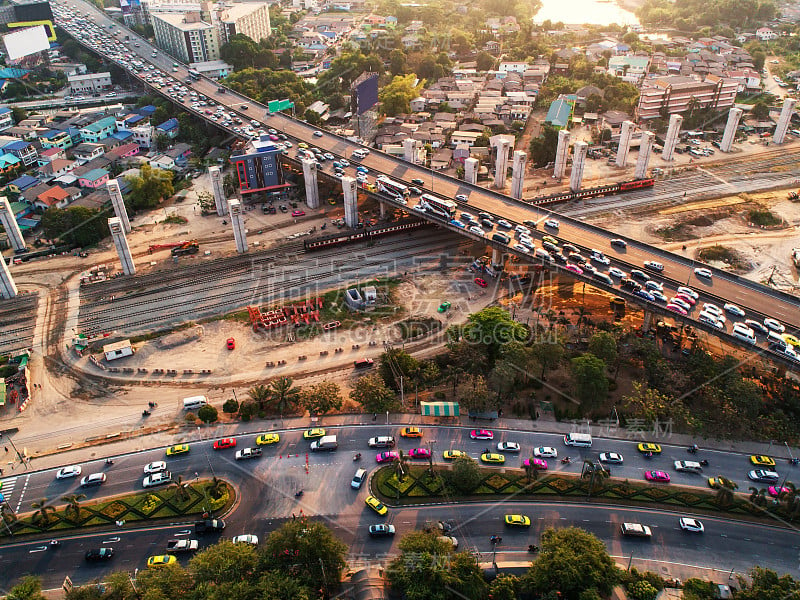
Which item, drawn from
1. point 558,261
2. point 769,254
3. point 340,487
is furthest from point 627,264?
point 340,487

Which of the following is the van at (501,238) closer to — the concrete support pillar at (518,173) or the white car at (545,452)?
the concrete support pillar at (518,173)

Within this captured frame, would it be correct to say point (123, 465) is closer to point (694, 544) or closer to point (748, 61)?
point (694, 544)

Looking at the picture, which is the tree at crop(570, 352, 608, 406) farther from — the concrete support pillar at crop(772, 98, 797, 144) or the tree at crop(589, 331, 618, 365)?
the concrete support pillar at crop(772, 98, 797, 144)

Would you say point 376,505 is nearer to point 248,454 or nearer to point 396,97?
point 248,454

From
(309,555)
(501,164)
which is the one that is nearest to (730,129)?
(501,164)

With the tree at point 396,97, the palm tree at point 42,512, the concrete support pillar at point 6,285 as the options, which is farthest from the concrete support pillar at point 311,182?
the palm tree at point 42,512

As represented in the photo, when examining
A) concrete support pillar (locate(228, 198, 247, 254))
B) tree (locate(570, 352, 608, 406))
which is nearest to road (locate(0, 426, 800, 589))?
tree (locate(570, 352, 608, 406))
